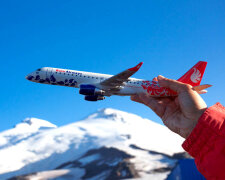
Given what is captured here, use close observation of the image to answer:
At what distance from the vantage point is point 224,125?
7.19 meters

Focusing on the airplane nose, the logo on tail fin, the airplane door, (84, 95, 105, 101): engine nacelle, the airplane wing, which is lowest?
(84, 95, 105, 101): engine nacelle

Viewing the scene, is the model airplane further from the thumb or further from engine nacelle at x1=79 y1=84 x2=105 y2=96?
the thumb

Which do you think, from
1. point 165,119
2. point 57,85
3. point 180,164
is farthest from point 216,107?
point 180,164

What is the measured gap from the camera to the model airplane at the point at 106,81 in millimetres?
30844

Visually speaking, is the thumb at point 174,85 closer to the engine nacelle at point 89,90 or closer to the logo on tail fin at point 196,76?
the engine nacelle at point 89,90

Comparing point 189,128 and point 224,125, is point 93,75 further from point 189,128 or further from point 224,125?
point 224,125

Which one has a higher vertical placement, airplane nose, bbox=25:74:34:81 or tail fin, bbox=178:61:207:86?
airplane nose, bbox=25:74:34:81

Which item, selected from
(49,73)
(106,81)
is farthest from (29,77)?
(106,81)

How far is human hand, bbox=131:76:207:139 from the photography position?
32.8 ft

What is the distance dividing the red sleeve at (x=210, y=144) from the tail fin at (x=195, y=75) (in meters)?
26.2

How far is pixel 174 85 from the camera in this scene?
12531 mm

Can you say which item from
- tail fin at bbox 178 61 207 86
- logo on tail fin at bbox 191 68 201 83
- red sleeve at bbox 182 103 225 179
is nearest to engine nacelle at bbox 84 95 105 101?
tail fin at bbox 178 61 207 86

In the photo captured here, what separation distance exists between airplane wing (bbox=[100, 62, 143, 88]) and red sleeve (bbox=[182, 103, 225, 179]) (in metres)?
23.4

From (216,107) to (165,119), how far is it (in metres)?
4.82
